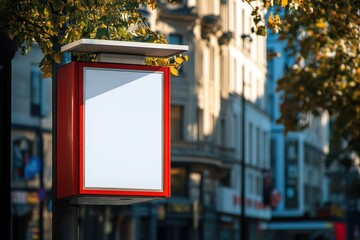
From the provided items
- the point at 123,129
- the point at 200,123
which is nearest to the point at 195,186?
the point at 200,123

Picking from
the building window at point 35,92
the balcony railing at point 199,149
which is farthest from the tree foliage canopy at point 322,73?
the balcony railing at point 199,149

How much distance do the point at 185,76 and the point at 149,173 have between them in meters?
54.4

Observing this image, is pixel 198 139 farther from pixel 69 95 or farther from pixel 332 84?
pixel 69 95

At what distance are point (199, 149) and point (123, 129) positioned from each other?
180 ft

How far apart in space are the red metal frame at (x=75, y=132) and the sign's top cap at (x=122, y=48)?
0.40ft

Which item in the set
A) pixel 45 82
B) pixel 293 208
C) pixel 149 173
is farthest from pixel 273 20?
pixel 293 208

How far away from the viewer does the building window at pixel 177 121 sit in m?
66.1

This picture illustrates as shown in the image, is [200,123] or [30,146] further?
[200,123]

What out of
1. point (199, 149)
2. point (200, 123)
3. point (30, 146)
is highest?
point (200, 123)

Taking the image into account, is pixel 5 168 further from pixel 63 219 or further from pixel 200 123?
pixel 200 123

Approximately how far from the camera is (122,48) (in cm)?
1188

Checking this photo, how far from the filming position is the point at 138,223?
214 feet

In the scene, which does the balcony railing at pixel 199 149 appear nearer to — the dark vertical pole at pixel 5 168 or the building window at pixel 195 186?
the building window at pixel 195 186

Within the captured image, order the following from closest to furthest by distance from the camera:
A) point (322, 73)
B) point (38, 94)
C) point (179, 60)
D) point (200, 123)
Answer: point (179, 60)
point (322, 73)
point (38, 94)
point (200, 123)
